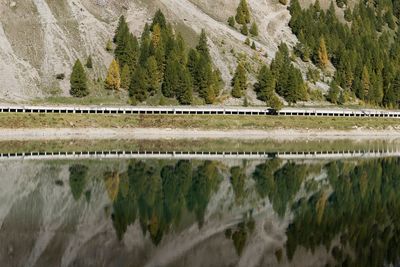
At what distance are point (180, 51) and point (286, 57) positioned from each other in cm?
2552

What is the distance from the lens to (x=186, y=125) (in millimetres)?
115062

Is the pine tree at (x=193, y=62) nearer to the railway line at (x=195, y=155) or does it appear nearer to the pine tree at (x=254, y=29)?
the pine tree at (x=254, y=29)

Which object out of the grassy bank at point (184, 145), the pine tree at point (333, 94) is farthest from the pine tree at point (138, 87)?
the pine tree at point (333, 94)

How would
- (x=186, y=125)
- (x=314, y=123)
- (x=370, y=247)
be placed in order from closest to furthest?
(x=370, y=247) < (x=186, y=125) < (x=314, y=123)

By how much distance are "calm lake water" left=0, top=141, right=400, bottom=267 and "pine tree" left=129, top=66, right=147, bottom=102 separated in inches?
1898

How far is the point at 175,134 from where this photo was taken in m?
113

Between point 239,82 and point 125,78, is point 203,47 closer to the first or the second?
point 239,82

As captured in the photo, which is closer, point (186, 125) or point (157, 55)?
point (186, 125)

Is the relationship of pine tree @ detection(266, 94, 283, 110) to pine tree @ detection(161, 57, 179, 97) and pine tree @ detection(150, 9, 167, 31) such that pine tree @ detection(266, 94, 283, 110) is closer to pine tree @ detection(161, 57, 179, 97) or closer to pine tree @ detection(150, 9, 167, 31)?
pine tree @ detection(161, 57, 179, 97)

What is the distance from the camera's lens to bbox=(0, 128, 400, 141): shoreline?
340 feet

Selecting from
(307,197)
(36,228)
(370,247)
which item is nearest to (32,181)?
(36,228)

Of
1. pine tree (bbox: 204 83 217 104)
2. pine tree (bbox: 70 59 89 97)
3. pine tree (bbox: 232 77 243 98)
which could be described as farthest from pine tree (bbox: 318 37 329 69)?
pine tree (bbox: 70 59 89 97)

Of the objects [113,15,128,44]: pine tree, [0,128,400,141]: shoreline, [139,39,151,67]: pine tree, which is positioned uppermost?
[113,15,128,44]: pine tree

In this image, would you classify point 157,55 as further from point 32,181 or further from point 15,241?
point 15,241
